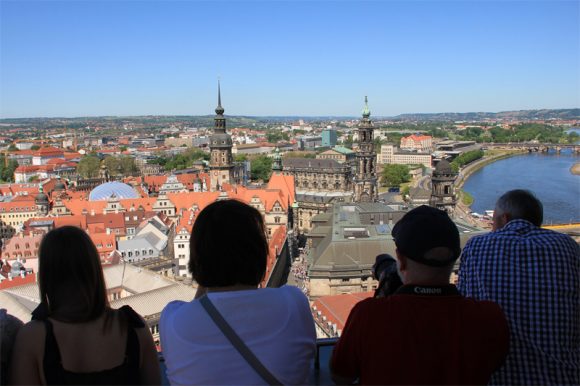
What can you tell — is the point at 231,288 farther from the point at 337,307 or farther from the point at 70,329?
the point at 337,307

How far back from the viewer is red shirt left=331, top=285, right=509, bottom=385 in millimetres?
1223

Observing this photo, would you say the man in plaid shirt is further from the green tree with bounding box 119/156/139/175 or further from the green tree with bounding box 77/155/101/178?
the green tree with bounding box 119/156/139/175

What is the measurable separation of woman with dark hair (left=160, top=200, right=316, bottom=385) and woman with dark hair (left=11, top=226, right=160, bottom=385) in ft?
0.49

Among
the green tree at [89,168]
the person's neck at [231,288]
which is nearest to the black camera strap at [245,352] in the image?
the person's neck at [231,288]

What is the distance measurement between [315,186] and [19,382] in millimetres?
24437

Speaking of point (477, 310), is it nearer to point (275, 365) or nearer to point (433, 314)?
point (433, 314)

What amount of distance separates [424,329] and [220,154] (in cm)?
1984

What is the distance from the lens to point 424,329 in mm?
1233

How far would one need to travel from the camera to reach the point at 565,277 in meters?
1.52

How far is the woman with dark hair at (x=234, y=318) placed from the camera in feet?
3.97

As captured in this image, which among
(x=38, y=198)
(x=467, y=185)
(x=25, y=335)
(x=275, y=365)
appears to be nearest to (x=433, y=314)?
(x=275, y=365)

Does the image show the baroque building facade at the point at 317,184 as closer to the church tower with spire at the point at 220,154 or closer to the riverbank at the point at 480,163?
the church tower with spire at the point at 220,154

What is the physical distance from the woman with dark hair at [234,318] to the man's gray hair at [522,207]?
33.6 inches

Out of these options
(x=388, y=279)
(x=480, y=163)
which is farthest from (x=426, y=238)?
(x=480, y=163)
